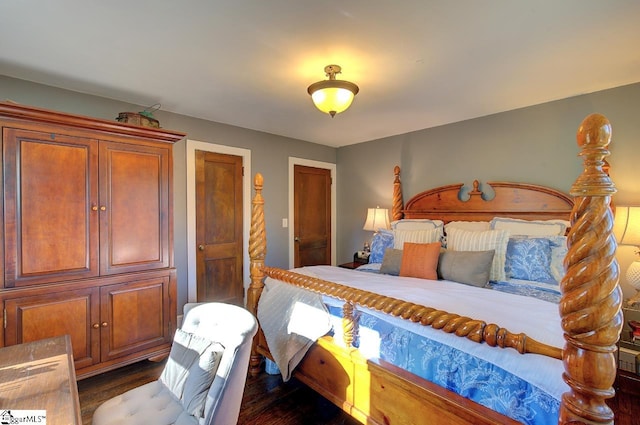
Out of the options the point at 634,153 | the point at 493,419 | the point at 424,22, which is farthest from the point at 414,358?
the point at 634,153

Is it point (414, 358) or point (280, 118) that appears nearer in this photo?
point (414, 358)

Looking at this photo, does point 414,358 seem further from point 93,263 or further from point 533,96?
point 533,96

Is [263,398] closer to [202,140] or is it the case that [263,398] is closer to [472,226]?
[472,226]

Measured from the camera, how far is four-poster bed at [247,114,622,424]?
887mm

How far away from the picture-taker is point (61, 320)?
2.12 m

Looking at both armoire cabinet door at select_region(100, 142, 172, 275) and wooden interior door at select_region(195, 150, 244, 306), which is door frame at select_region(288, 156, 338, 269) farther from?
armoire cabinet door at select_region(100, 142, 172, 275)

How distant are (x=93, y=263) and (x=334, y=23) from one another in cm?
234

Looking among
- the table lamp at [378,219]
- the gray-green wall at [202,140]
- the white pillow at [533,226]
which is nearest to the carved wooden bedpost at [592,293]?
the white pillow at [533,226]

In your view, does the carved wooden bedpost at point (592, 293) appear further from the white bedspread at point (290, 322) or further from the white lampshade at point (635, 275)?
the white lampshade at point (635, 275)

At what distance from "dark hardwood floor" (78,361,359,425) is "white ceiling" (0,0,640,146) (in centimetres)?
232

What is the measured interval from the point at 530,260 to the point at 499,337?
1.53m

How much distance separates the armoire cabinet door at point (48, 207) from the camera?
1975 millimetres

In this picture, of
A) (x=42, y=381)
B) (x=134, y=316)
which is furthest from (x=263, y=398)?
(x=42, y=381)

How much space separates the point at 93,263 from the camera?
2.26 metres
